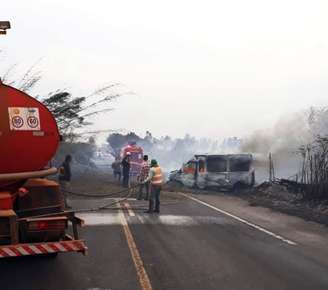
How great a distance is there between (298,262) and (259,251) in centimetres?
107

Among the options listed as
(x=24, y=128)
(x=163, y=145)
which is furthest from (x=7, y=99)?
(x=163, y=145)

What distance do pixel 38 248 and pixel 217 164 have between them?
65.9 feet

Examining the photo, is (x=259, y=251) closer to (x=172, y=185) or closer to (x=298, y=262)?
(x=298, y=262)

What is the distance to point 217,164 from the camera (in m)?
26.7

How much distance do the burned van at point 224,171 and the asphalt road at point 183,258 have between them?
11217 millimetres

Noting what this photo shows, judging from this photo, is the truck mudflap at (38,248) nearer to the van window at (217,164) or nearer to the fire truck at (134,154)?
the van window at (217,164)

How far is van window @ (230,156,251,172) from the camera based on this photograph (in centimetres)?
2644

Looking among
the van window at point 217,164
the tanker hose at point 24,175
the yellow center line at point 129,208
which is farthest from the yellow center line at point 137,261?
the van window at point 217,164

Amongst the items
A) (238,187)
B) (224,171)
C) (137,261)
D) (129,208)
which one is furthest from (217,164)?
(137,261)

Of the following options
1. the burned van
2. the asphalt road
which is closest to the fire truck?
the burned van

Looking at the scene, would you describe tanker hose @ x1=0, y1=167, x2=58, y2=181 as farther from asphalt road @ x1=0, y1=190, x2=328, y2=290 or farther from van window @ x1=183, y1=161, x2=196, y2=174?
van window @ x1=183, y1=161, x2=196, y2=174

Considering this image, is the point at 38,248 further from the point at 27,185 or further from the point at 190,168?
the point at 190,168

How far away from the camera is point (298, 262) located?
9352 millimetres

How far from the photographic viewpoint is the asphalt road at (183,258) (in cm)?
764
